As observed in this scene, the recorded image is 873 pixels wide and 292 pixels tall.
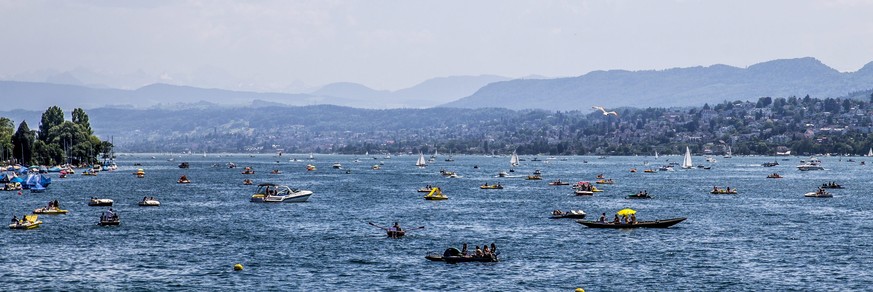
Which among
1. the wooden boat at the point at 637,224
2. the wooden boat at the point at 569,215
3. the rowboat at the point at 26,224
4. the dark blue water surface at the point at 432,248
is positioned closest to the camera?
the dark blue water surface at the point at 432,248

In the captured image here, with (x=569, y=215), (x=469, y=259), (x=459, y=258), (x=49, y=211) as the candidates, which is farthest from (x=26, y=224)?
(x=569, y=215)

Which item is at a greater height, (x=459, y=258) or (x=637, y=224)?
(x=637, y=224)

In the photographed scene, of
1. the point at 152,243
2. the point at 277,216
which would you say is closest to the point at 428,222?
the point at 277,216

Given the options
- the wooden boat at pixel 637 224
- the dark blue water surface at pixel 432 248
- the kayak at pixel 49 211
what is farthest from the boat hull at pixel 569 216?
the kayak at pixel 49 211

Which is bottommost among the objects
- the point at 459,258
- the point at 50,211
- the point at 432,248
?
the point at 432,248

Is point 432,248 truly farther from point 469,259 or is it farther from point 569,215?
point 569,215

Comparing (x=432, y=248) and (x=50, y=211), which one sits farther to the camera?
(x=50, y=211)

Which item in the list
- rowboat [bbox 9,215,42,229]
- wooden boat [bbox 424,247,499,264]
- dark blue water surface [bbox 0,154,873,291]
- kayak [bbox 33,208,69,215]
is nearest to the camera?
dark blue water surface [bbox 0,154,873,291]

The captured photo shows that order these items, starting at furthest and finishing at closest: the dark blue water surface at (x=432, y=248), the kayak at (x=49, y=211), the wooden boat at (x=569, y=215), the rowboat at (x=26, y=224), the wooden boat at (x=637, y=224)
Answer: the kayak at (x=49, y=211) → the wooden boat at (x=569, y=215) → the wooden boat at (x=637, y=224) → the rowboat at (x=26, y=224) → the dark blue water surface at (x=432, y=248)

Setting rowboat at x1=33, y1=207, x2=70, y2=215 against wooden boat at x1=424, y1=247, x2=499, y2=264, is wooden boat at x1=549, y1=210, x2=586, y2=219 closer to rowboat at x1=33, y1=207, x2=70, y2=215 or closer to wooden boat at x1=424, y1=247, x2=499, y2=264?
wooden boat at x1=424, y1=247, x2=499, y2=264

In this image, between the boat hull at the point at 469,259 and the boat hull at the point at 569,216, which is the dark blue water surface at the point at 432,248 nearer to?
the boat hull at the point at 469,259

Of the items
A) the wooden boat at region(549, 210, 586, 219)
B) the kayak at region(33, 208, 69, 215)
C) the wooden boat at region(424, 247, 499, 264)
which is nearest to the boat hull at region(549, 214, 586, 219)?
the wooden boat at region(549, 210, 586, 219)

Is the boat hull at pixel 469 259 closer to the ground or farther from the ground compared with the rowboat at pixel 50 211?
closer to the ground

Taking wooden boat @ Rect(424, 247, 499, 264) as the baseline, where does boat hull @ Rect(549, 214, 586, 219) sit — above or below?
above
